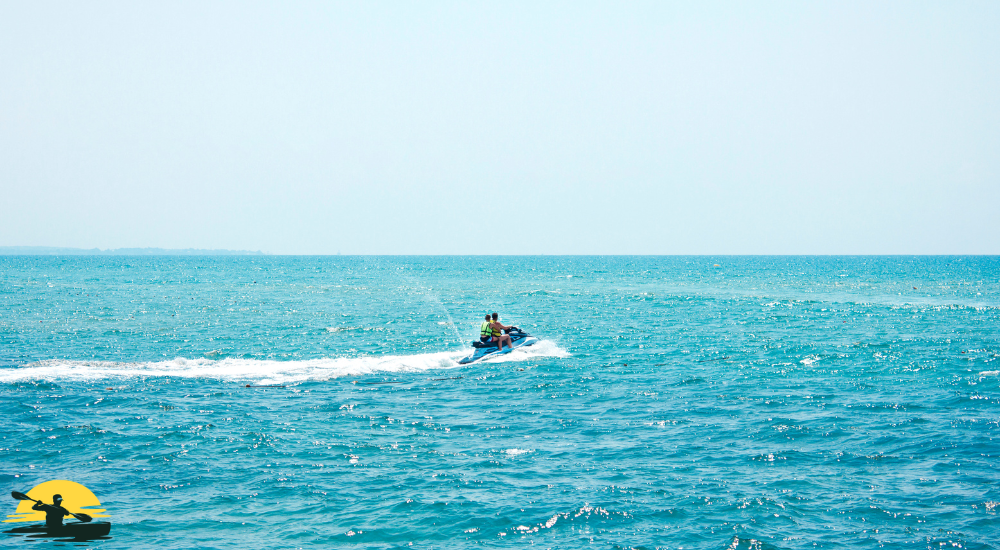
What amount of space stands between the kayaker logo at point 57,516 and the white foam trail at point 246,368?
41.2 feet

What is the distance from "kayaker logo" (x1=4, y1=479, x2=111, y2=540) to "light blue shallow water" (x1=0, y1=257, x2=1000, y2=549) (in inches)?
15.4

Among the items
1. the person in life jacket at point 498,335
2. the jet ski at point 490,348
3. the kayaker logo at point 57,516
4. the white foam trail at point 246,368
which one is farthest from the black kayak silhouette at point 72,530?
the person in life jacket at point 498,335

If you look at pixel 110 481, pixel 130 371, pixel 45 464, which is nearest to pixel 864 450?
pixel 110 481

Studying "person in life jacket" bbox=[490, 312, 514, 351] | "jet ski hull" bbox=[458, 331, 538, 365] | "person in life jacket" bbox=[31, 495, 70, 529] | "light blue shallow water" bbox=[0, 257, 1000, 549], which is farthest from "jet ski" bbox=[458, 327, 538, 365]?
"person in life jacket" bbox=[31, 495, 70, 529]

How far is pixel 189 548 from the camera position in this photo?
12.0 meters

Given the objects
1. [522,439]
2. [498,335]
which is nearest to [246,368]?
[498,335]

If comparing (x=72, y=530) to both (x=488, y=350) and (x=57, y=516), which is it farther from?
(x=488, y=350)

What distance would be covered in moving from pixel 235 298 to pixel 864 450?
67929 millimetres

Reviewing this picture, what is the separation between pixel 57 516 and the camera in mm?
12812

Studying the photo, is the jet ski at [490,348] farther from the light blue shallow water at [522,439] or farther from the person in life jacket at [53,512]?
the person in life jacket at [53,512]

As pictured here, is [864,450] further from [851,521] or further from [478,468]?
[478,468]

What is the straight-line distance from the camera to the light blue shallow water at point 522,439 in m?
12.9

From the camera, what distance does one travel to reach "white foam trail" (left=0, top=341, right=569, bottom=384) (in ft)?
88.3

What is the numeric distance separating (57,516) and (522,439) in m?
10.2
